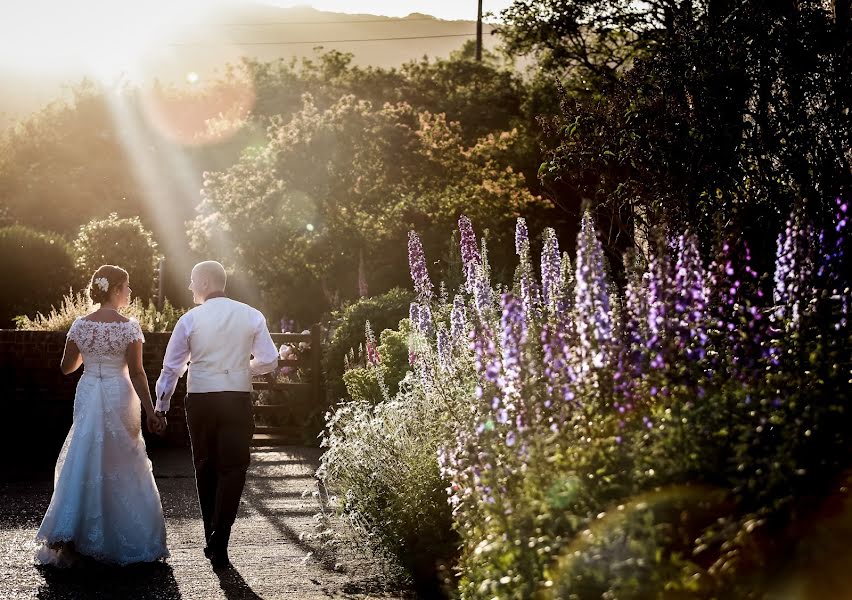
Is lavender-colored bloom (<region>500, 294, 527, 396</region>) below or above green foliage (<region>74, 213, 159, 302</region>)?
above

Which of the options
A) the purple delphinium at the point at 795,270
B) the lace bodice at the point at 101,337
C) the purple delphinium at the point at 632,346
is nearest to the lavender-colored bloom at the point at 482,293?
the purple delphinium at the point at 632,346

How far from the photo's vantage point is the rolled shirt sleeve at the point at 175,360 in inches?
306

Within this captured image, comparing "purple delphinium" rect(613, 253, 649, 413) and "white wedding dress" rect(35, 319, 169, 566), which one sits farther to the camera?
"white wedding dress" rect(35, 319, 169, 566)

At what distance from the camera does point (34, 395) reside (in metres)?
15.1

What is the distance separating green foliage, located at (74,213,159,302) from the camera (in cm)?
3350

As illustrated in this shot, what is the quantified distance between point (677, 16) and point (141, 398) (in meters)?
5.76

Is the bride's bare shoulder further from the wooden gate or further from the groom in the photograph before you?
the wooden gate

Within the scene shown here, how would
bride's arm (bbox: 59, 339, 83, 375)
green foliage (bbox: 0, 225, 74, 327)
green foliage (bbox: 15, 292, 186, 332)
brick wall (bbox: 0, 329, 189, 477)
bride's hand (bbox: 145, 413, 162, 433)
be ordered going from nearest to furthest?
1. bride's hand (bbox: 145, 413, 162, 433)
2. bride's arm (bbox: 59, 339, 83, 375)
3. brick wall (bbox: 0, 329, 189, 477)
4. green foliage (bbox: 15, 292, 186, 332)
5. green foliage (bbox: 0, 225, 74, 327)

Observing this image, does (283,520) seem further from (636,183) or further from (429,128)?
(429,128)

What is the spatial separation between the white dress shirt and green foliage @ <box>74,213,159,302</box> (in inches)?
1014

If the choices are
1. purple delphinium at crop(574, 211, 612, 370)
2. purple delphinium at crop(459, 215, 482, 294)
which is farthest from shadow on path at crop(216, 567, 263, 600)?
purple delphinium at crop(574, 211, 612, 370)

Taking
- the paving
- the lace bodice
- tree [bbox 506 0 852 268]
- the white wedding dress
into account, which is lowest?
the paving

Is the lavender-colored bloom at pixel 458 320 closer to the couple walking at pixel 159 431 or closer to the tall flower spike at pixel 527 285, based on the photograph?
the tall flower spike at pixel 527 285

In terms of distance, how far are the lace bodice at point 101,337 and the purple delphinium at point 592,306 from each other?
14.1 ft
